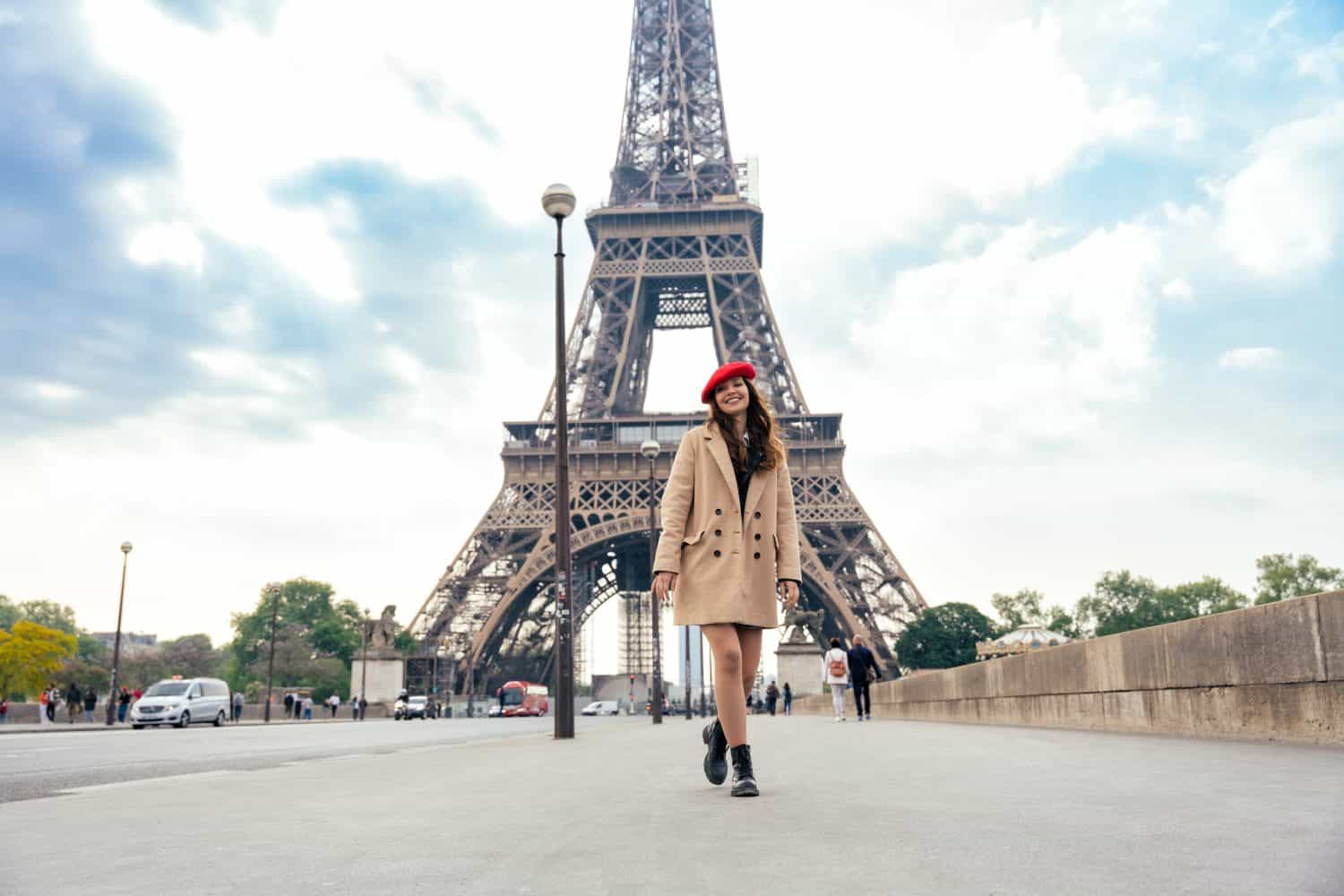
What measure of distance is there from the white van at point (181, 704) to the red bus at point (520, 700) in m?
19.6

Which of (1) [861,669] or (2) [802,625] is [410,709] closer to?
(2) [802,625]

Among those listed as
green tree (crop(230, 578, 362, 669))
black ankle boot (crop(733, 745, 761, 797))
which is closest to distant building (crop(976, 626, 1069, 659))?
black ankle boot (crop(733, 745, 761, 797))

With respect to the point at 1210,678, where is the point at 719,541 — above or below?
above

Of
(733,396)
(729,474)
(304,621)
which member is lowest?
(729,474)

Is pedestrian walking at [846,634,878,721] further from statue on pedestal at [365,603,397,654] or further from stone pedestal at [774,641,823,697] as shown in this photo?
statue on pedestal at [365,603,397,654]

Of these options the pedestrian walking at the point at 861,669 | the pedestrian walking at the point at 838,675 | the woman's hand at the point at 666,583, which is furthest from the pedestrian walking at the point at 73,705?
the woman's hand at the point at 666,583

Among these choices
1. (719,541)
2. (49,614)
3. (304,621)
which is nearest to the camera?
(719,541)

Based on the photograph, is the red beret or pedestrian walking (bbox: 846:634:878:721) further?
pedestrian walking (bbox: 846:634:878:721)

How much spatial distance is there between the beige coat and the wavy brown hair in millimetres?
42

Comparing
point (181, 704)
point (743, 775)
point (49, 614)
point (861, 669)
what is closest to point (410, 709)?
point (181, 704)

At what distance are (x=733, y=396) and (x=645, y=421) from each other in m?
44.7

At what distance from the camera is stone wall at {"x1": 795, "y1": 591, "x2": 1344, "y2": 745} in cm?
650

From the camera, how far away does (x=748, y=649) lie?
5.55 metres

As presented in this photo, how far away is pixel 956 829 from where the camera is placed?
376 cm
